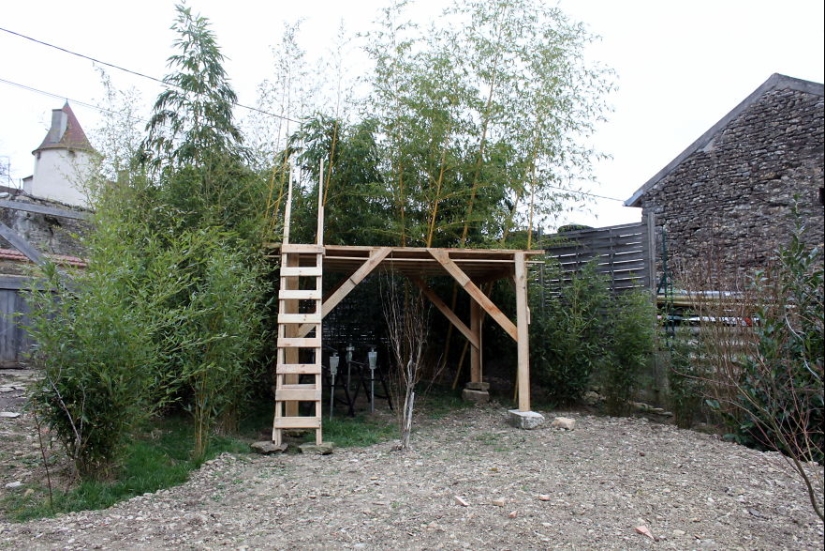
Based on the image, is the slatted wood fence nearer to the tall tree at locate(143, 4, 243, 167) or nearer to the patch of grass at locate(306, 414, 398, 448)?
the patch of grass at locate(306, 414, 398, 448)

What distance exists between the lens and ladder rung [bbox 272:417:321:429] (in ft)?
14.8

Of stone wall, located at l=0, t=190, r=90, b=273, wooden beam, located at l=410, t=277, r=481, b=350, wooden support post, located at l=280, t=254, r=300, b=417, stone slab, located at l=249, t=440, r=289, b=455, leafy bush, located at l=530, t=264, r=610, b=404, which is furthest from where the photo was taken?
stone wall, located at l=0, t=190, r=90, b=273

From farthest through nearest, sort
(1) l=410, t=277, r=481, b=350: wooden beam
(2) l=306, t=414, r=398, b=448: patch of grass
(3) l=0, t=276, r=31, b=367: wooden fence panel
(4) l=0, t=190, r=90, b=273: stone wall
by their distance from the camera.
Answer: (4) l=0, t=190, r=90, b=273: stone wall, (3) l=0, t=276, r=31, b=367: wooden fence panel, (1) l=410, t=277, r=481, b=350: wooden beam, (2) l=306, t=414, r=398, b=448: patch of grass

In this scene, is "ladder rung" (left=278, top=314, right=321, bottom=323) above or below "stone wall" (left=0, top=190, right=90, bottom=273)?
below

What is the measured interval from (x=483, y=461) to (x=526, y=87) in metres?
3.81

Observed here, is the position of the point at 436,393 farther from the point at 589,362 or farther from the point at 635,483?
the point at 635,483

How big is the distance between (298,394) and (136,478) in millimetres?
1360

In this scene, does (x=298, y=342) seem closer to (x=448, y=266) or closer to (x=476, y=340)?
(x=448, y=266)

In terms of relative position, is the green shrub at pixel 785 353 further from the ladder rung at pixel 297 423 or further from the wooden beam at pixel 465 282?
the ladder rung at pixel 297 423

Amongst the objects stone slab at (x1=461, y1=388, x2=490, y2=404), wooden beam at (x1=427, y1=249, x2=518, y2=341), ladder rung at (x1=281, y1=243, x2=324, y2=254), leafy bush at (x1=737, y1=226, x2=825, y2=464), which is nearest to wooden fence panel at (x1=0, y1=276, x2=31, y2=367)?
ladder rung at (x1=281, y1=243, x2=324, y2=254)

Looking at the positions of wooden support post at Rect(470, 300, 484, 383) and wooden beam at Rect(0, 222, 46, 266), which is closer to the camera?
wooden beam at Rect(0, 222, 46, 266)

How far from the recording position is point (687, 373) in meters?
5.34

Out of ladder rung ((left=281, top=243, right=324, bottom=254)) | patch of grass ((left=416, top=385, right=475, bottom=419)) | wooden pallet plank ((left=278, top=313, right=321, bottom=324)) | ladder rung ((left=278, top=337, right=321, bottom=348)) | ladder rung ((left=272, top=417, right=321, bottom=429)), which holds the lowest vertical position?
patch of grass ((left=416, top=385, right=475, bottom=419))

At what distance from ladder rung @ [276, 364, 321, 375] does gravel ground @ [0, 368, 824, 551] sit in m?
0.64
